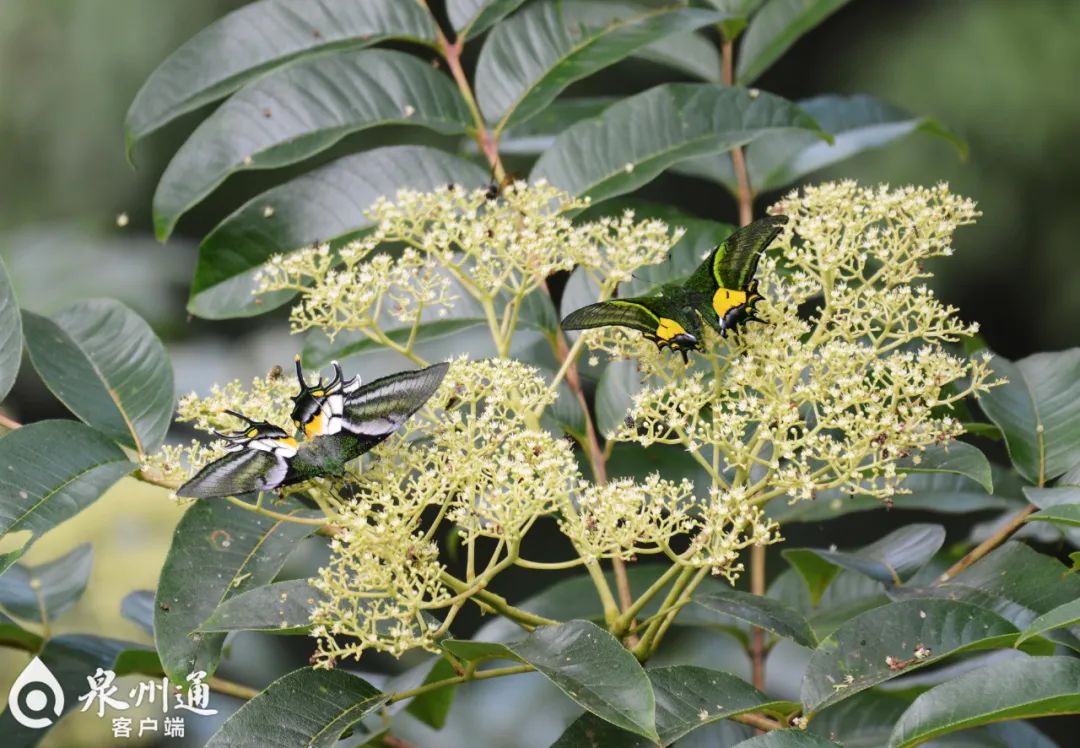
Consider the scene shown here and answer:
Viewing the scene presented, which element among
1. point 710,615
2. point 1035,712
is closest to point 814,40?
point 710,615

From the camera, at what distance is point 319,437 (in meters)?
1.00

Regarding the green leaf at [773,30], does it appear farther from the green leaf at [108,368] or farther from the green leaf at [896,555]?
the green leaf at [108,368]

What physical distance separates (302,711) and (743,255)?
576mm

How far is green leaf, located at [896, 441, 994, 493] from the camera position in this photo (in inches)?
41.9

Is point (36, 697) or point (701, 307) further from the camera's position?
point (36, 697)

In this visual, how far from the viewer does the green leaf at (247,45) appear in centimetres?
144

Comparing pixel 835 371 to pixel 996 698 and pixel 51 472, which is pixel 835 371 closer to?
pixel 996 698

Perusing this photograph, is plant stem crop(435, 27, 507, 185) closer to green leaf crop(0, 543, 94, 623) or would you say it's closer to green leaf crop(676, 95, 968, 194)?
green leaf crop(676, 95, 968, 194)

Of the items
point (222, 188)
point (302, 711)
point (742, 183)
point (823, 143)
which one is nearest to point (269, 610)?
point (302, 711)

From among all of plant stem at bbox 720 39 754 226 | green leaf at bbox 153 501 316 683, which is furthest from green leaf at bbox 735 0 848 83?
green leaf at bbox 153 501 316 683

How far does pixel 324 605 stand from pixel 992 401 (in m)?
0.79

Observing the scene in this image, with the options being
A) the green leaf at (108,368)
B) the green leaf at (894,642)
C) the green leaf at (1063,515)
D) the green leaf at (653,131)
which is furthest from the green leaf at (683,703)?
the green leaf at (653,131)

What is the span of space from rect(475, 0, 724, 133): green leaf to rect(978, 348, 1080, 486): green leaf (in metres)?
0.61

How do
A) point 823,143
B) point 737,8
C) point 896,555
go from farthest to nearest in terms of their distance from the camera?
point 823,143 → point 737,8 → point 896,555
